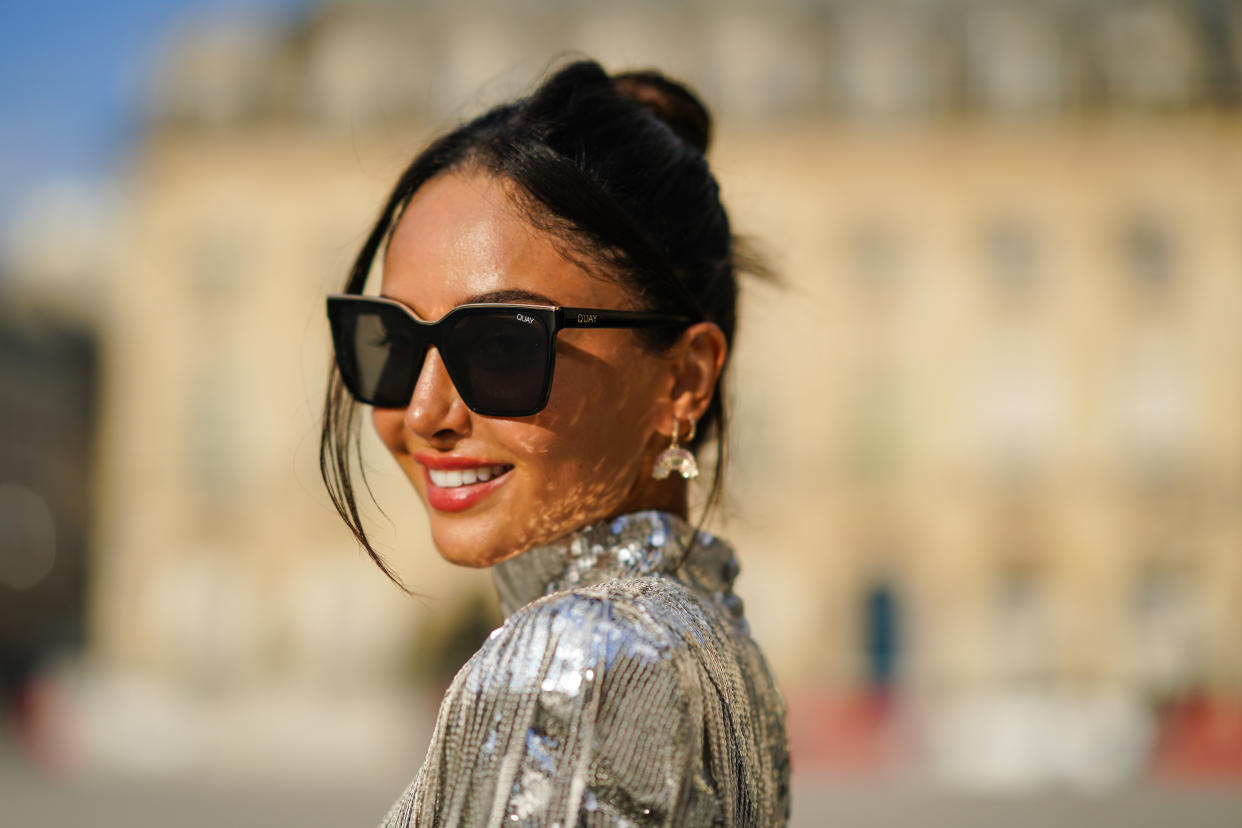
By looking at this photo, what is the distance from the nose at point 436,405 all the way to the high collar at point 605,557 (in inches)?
6.7

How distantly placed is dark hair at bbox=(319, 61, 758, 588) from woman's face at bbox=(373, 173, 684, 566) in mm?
33

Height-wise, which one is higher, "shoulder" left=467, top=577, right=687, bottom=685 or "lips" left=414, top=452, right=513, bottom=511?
"lips" left=414, top=452, right=513, bottom=511

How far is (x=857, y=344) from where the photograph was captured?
20422mm

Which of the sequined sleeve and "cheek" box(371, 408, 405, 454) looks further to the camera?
"cheek" box(371, 408, 405, 454)

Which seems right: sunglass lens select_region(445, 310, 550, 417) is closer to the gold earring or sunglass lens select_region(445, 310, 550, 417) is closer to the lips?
the lips

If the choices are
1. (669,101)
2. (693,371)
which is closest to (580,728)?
(693,371)

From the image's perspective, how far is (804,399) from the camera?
67.1 feet

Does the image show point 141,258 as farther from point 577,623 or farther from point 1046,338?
point 577,623

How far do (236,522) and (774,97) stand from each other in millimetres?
12399

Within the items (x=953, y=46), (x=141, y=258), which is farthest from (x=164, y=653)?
(x=953, y=46)

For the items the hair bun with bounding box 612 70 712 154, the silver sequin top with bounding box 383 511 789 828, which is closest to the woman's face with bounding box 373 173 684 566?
the silver sequin top with bounding box 383 511 789 828

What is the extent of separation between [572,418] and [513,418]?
0.07 metres

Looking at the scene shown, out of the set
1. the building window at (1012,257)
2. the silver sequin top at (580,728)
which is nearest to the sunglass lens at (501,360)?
the silver sequin top at (580,728)

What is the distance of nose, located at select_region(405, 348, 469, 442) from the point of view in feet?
4.36
